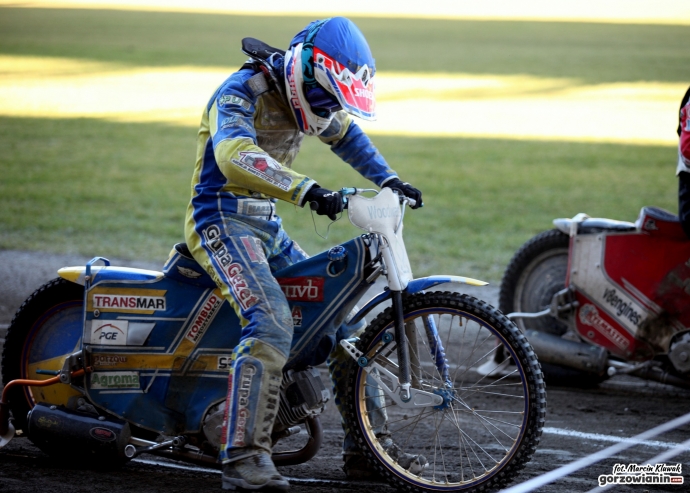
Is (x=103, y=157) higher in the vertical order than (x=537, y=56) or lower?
lower

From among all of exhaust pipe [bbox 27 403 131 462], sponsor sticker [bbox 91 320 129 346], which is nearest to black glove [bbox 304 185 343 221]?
sponsor sticker [bbox 91 320 129 346]

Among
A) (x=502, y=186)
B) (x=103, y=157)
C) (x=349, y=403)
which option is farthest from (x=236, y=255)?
(x=103, y=157)

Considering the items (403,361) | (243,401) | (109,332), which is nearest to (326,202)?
(403,361)

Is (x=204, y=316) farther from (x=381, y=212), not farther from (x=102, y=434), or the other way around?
(x=381, y=212)

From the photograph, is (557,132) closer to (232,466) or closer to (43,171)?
(43,171)

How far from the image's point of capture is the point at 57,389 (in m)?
4.60

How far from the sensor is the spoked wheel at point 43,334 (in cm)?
466

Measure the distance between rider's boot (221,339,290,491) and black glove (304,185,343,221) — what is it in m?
0.65

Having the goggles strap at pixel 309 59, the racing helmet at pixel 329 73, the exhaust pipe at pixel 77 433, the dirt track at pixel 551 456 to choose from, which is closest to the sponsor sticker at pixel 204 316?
the exhaust pipe at pixel 77 433

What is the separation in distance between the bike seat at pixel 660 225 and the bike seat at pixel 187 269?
289cm

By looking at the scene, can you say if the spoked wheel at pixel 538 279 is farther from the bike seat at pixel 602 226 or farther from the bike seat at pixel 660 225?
the bike seat at pixel 660 225

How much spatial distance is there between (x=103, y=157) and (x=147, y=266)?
7167 millimetres

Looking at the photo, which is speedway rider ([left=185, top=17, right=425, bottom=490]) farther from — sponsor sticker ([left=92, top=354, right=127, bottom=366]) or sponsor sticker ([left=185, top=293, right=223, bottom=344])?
sponsor sticker ([left=92, top=354, right=127, bottom=366])

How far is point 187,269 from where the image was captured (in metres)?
4.34
